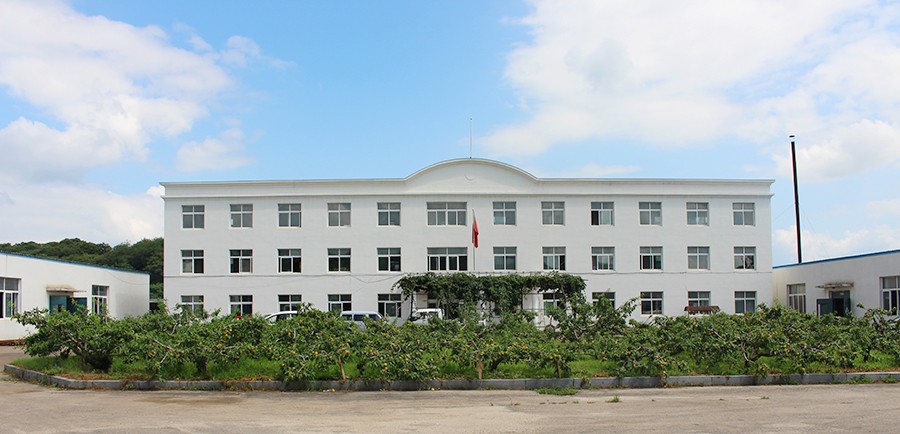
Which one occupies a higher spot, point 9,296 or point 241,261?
point 241,261

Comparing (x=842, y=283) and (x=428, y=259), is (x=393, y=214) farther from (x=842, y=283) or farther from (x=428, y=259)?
(x=842, y=283)

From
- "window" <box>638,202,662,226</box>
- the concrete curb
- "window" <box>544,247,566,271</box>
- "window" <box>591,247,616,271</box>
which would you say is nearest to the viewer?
the concrete curb

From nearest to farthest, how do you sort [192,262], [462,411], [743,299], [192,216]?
[462,411] < [192,262] < [192,216] < [743,299]

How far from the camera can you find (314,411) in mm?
11633

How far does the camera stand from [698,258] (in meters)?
39.0

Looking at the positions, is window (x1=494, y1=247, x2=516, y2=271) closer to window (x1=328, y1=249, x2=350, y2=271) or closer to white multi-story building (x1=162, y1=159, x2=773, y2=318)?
white multi-story building (x1=162, y1=159, x2=773, y2=318)

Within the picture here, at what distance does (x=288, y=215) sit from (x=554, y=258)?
43.8 ft

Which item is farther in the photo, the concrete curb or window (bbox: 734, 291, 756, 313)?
window (bbox: 734, 291, 756, 313)

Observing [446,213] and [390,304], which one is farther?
[446,213]

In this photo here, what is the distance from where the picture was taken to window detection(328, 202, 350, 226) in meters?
38.1

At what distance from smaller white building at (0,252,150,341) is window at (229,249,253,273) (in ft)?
18.1

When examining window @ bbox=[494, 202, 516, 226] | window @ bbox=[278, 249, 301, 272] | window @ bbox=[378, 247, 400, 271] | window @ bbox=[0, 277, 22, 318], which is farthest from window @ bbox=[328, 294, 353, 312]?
window @ bbox=[0, 277, 22, 318]

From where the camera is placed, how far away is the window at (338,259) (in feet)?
124

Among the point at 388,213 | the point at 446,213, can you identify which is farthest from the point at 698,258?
the point at 388,213
